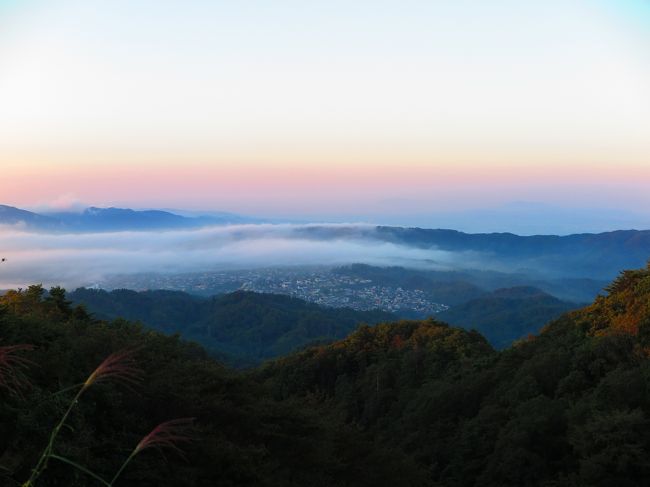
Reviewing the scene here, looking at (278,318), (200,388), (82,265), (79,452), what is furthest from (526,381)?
(82,265)

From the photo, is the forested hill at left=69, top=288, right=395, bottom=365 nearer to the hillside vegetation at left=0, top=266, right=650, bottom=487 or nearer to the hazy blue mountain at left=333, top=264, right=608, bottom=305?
the hazy blue mountain at left=333, top=264, right=608, bottom=305

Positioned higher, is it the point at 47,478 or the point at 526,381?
the point at 47,478

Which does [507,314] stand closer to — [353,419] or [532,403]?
[532,403]

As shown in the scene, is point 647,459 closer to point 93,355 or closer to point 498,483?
point 498,483

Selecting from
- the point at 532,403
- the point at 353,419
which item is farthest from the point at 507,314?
the point at 353,419

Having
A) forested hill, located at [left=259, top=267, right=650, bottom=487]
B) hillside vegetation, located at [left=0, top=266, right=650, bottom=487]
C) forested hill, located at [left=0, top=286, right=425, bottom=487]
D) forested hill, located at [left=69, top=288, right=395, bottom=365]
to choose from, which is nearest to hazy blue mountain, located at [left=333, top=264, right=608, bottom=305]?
forested hill, located at [left=69, top=288, right=395, bottom=365]

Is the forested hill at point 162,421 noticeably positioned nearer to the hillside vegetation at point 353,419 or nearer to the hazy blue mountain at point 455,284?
the hillside vegetation at point 353,419
